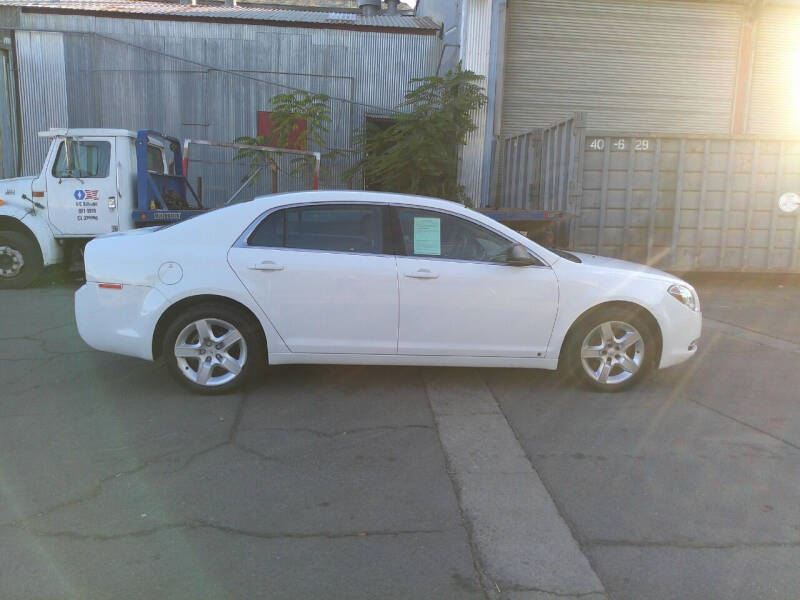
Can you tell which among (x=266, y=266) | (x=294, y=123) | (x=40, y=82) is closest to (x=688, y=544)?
(x=266, y=266)

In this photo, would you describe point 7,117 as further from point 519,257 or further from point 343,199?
point 519,257

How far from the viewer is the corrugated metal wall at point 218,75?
14.6m

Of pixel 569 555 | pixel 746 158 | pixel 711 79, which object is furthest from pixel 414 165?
pixel 569 555

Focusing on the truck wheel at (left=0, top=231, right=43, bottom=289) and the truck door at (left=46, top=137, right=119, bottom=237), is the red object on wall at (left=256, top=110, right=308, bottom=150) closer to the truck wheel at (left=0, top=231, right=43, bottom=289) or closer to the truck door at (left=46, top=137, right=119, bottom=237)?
the truck door at (left=46, top=137, right=119, bottom=237)

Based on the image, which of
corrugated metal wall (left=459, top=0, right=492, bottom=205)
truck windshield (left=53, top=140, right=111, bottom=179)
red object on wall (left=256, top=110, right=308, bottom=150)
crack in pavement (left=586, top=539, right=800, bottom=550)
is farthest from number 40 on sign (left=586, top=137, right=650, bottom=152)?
crack in pavement (left=586, top=539, right=800, bottom=550)

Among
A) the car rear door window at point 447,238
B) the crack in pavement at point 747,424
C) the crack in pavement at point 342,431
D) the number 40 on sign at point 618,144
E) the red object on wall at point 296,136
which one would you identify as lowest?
the crack in pavement at point 342,431

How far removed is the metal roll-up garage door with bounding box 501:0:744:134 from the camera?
45.3ft

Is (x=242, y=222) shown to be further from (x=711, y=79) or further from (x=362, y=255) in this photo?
(x=711, y=79)

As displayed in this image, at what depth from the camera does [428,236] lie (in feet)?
17.2

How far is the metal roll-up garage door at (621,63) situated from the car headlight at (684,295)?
30.4 ft

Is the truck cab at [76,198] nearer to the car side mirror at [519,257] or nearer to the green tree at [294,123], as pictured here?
the green tree at [294,123]

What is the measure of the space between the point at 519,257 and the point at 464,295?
20.1 inches

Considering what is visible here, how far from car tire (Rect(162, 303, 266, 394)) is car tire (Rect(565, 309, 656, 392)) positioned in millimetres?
2508

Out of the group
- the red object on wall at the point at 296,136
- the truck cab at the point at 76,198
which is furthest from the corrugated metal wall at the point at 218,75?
the truck cab at the point at 76,198
